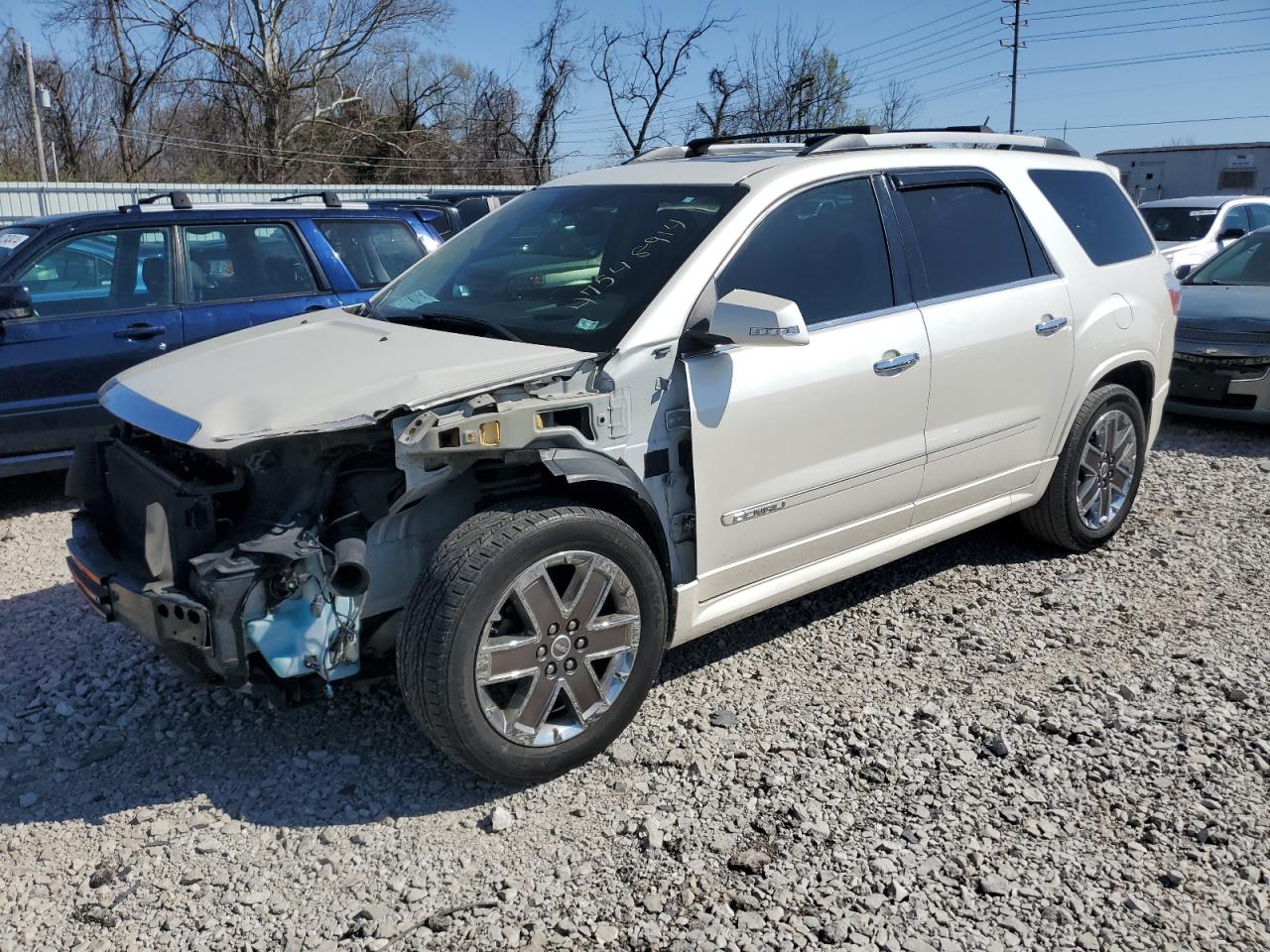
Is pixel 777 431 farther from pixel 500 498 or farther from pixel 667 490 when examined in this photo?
pixel 500 498

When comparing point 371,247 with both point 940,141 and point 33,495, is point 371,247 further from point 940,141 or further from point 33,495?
point 940,141

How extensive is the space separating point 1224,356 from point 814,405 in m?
5.70

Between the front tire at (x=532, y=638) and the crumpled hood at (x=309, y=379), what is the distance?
431 millimetres

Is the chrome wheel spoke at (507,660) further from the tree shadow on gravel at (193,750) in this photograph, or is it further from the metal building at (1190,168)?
the metal building at (1190,168)

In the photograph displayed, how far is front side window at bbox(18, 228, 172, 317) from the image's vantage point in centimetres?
616

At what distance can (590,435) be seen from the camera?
327cm

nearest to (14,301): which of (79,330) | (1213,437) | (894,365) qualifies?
(79,330)

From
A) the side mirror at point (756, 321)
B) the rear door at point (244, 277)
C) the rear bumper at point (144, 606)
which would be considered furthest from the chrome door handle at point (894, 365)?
the rear door at point (244, 277)

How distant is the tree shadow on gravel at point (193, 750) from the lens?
328 cm

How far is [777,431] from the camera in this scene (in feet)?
11.8

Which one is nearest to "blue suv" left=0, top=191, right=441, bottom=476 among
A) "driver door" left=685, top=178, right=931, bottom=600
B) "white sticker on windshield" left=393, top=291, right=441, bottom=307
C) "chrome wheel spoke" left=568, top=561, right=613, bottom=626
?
"white sticker on windshield" left=393, top=291, right=441, bottom=307

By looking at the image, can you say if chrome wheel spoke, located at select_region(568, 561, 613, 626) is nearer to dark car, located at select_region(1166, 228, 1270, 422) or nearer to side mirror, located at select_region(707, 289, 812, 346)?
side mirror, located at select_region(707, 289, 812, 346)

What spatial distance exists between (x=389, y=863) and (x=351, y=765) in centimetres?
56

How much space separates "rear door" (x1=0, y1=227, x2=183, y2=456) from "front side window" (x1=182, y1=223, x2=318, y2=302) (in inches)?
6.5
